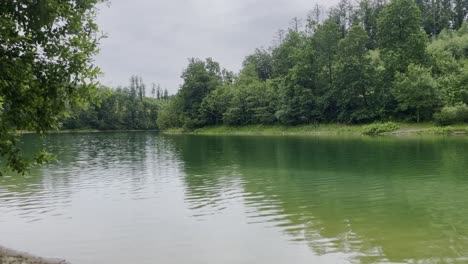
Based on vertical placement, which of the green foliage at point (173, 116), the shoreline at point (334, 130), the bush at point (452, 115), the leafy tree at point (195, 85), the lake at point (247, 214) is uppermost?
the leafy tree at point (195, 85)

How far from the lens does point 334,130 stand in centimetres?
7275

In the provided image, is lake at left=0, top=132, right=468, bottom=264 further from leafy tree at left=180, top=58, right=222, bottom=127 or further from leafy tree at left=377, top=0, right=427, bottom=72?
leafy tree at left=180, top=58, right=222, bottom=127

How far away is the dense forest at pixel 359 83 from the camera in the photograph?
65.4 metres

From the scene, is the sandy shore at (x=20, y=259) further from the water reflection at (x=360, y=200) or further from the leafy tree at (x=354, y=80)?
the leafy tree at (x=354, y=80)

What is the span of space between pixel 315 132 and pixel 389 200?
5954 cm

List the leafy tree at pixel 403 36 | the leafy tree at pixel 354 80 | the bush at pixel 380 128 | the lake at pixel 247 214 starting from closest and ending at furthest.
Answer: the lake at pixel 247 214
the bush at pixel 380 128
the leafy tree at pixel 403 36
the leafy tree at pixel 354 80

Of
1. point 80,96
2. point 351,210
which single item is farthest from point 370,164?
point 80,96

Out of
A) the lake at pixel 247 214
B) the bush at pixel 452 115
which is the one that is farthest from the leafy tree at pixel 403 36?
the lake at pixel 247 214

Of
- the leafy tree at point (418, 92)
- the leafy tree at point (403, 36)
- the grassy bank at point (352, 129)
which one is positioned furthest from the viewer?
the leafy tree at point (403, 36)

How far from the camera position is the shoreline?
189 feet

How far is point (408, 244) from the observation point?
440 inches

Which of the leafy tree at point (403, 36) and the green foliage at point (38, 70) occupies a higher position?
the leafy tree at point (403, 36)

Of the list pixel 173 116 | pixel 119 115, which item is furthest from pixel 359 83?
pixel 119 115

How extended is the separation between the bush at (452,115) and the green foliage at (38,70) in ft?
199
